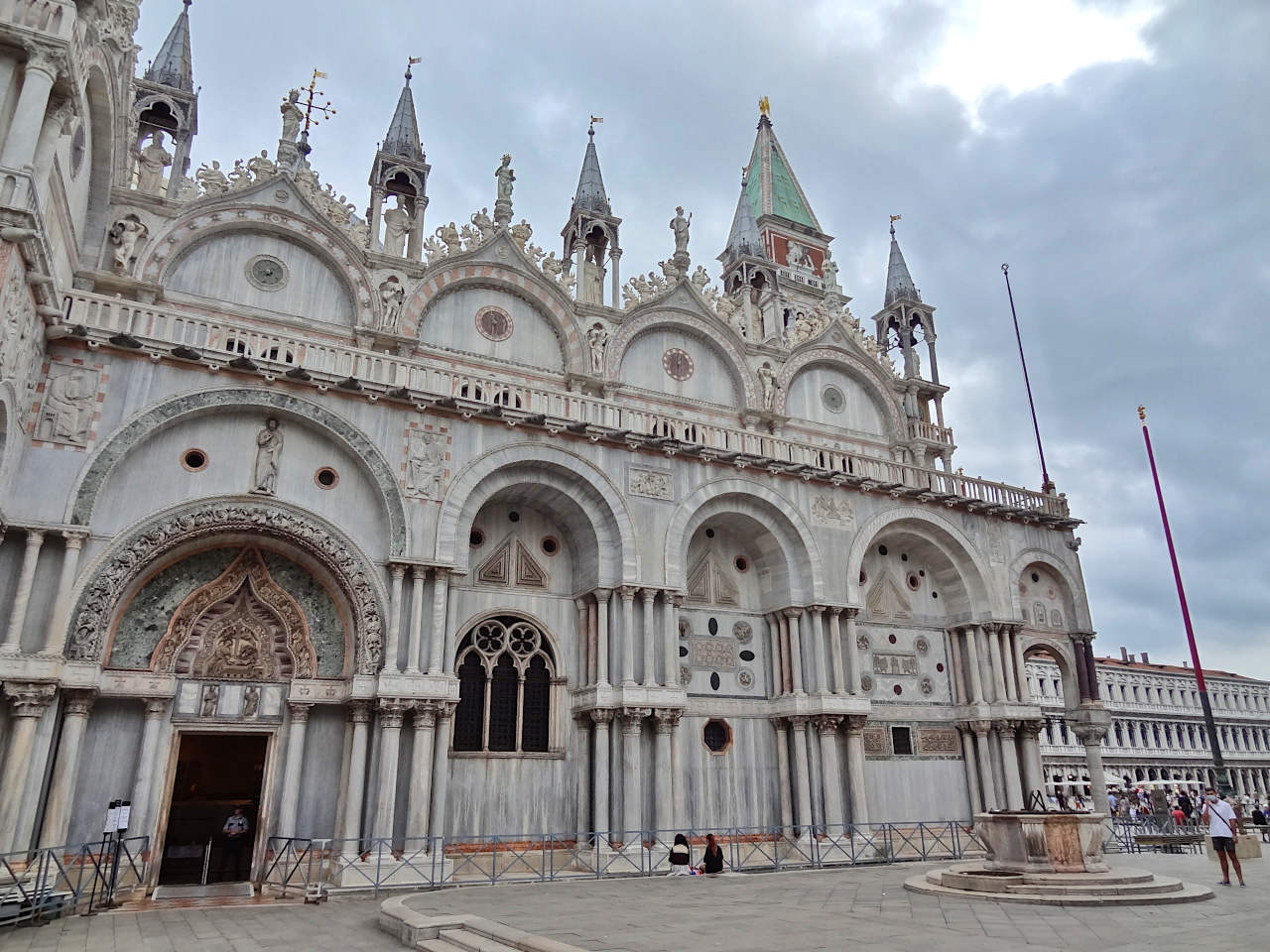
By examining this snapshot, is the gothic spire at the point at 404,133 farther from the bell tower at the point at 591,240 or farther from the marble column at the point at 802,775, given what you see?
the marble column at the point at 802,775

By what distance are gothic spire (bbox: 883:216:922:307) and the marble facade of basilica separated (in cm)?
465


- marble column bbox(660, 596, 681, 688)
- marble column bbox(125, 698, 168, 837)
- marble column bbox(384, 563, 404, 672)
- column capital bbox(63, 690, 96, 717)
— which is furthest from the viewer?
marble column bbox(660, 596, 681, 688)

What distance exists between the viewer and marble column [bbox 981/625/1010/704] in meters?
23.5

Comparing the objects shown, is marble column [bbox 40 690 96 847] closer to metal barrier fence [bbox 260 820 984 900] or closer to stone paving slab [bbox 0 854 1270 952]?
stone paving slab [bbox 0 854 1270 952]

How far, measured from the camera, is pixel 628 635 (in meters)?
18.9

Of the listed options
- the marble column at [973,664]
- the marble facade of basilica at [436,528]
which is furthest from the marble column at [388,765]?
the marble column at [973,664]

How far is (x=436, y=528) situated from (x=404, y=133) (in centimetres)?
1304

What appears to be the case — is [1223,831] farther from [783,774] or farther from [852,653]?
[783,774]

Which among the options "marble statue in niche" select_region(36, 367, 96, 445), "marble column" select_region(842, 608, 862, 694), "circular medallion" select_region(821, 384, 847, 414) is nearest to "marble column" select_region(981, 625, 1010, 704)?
"marble column" select_region(842, 608, 862, 694)

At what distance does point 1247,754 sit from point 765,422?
2589 inches

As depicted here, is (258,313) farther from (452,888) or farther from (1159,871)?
(1159,871)

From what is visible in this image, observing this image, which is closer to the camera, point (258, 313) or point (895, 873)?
point (895, 873)

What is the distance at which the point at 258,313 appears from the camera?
20719 millimetres

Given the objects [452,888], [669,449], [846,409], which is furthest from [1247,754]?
[452,888]
